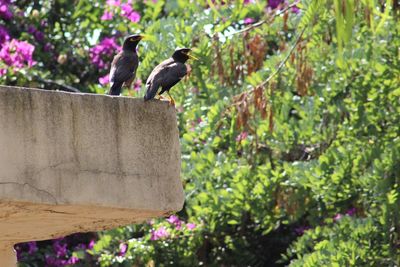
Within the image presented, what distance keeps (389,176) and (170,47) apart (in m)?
2.06

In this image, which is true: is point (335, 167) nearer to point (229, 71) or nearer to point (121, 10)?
point (229, 71)

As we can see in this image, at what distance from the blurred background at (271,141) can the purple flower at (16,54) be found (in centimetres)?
1

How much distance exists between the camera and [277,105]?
31.7 ft

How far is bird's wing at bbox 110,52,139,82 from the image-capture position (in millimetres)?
7148

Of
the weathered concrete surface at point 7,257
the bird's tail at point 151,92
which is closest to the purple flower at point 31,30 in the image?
the bird's tail at point 151,92

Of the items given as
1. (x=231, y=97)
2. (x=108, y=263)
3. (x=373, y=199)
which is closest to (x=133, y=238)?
(x=108, y=263)

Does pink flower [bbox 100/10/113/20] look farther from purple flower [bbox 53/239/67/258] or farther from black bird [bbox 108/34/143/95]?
black bird [bbox 108/34/143/95]

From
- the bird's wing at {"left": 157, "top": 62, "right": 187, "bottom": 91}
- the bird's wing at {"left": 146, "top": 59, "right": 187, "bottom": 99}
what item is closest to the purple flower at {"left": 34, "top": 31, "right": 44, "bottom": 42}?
the bird's wing at {"left": 146, "top": 59, "right": 187, "bottom": 99}

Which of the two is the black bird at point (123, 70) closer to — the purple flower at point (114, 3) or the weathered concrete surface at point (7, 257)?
the weathered concrete surface at point (7, 257)

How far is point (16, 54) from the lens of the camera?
10.5 metres

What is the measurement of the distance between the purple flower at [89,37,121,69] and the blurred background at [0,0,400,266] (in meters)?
0.69

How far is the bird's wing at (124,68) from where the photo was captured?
7148 mm

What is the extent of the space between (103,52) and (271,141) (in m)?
2.52

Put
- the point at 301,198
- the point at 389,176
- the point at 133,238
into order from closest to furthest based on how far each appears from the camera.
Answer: the point at 389,176 → the point at 301,198 → the point at 133,238
